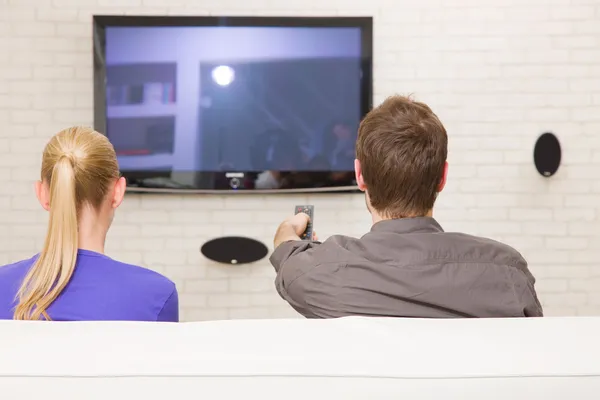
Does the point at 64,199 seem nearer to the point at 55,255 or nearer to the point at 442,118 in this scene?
the point at 55,255

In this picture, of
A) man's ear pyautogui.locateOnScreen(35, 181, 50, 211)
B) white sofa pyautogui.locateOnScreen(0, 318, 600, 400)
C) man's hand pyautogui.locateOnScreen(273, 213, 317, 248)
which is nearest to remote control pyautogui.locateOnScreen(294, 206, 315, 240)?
man's hand pyautogui.locateOnScreen(273, 213, 317, 248)

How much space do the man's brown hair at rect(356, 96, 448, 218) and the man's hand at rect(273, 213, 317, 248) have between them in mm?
242

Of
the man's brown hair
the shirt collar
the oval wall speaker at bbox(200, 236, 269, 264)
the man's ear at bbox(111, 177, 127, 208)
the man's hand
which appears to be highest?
the man's brown hair

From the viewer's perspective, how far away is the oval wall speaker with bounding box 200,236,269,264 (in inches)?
148

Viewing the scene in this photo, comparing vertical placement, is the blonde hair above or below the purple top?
above

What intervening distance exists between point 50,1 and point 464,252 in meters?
2.97

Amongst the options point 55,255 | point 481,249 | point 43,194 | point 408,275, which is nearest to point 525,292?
point 481,249

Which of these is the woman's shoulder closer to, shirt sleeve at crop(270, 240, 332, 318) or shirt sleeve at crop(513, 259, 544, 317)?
shirt sleeve at crop(270, 240, 332, 318)

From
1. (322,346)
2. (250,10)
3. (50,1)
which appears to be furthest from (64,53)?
(322,346)

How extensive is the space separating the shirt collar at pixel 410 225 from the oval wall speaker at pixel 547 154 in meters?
2.45

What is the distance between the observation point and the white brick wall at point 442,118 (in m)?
3.73

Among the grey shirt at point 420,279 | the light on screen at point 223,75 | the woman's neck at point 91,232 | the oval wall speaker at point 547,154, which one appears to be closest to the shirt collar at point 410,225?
the grey shirt at point 420,279

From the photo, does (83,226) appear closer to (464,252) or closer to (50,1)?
(464,252)

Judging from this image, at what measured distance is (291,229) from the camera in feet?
5.93
